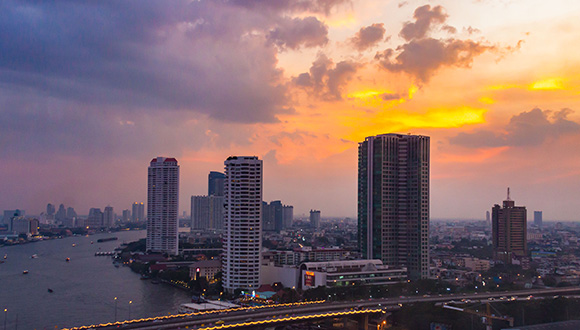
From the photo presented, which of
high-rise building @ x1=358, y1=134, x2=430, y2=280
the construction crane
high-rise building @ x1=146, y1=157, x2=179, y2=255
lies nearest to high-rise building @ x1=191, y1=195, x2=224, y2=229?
high-rise building @ x1=146, y1=157, x2=179, y2=255

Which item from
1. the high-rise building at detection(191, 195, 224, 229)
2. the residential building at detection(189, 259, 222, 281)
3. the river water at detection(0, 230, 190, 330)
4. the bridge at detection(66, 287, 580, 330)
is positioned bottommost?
the river water at detection(0, 230, 190, 330)

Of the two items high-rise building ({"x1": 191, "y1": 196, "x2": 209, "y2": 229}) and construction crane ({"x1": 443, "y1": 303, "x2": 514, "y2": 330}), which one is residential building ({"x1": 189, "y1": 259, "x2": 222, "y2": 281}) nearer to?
construction crane ({"x1": 443, "y1": 303, "x2": 514, "y2": 330})

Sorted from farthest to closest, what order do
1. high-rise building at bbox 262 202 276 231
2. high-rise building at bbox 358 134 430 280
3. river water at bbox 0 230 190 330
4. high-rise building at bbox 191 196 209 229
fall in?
1. high-rise building at bbox 191 196 209 229
2. high-rise building at bbox 262 202 276 231
3. high-rise building at bbox 358 134 430 280
4. river water at bbox 0 230 190 330

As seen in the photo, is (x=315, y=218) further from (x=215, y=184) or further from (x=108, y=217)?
(x=108, y=217)

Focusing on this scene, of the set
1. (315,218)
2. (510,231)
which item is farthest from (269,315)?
(315,218)

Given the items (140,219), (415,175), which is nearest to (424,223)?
(415,175)

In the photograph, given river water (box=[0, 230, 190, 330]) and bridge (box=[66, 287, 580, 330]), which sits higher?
bridge (box=[66, 287, 580, 330])

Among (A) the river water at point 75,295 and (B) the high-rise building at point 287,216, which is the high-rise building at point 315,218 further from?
(A) the river water at point 75,295

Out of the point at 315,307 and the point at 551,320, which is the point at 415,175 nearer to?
the point at 551,320
